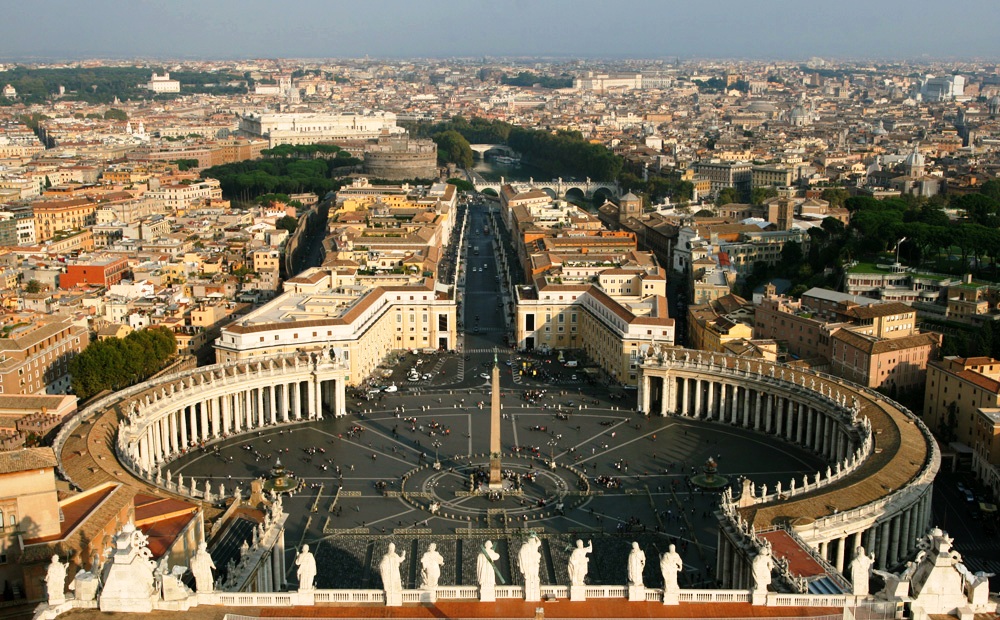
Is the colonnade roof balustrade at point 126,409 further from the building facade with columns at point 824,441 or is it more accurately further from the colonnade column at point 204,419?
the building facade with columns at point 824,441

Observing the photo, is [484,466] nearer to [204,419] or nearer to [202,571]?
[204,419]

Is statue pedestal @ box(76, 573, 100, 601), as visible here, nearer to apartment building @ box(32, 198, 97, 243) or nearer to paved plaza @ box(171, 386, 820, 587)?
paved plaza @ box(171, 386, 820, 587)

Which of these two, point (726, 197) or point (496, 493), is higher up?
point (726, 197)

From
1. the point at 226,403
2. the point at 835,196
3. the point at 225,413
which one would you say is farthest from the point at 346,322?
the point at 835,196

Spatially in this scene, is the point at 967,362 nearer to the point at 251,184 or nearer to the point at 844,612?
the point at 844,612

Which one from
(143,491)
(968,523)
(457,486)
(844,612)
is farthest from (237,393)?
(844,612)

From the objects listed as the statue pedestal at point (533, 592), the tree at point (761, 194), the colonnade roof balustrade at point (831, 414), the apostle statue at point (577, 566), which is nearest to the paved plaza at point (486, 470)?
the colonnade roof balustrade at point (831, 414)

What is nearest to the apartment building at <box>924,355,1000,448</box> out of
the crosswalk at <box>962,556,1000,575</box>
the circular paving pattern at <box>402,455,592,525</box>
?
the crosswalk at <box>962,556,1000,575</box>
